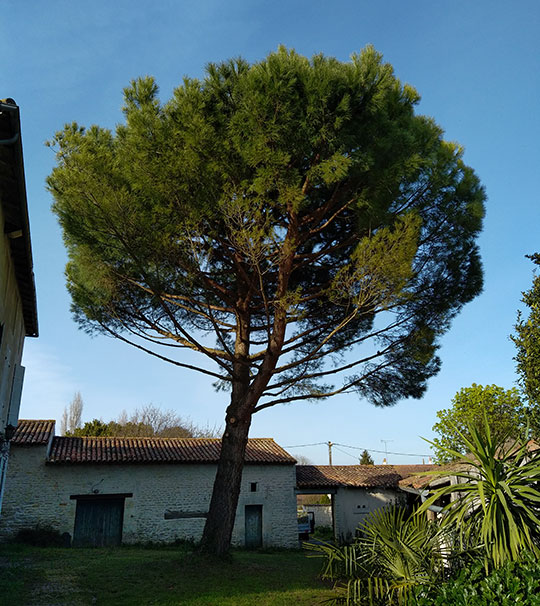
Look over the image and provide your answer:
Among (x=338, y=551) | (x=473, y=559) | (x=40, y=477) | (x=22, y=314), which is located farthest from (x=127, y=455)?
(x=473, y=559)

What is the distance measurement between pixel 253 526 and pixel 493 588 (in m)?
16.7

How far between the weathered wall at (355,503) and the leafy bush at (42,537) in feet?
39.1

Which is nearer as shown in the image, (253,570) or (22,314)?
(253,570)

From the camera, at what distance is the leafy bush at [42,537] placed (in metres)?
16.6

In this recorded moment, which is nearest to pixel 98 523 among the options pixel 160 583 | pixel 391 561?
pixel 160 583

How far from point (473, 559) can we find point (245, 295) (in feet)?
23.9

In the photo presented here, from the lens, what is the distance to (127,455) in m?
19.0

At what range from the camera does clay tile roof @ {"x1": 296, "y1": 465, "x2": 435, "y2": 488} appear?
23.3m

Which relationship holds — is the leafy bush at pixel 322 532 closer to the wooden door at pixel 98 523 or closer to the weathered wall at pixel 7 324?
the wooden door at pixel 98 523

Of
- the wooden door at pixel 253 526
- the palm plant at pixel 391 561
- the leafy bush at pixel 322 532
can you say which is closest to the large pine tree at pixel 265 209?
the palm plant at pixel 391 561

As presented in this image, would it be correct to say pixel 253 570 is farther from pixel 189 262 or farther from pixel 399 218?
pixel 399 218

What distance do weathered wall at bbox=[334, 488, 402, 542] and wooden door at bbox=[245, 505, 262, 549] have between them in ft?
14.7

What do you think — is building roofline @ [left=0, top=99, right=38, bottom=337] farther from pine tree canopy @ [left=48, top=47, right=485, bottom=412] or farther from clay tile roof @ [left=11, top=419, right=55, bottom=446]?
clay tile roof @ [left=11, top=419, right=55, bottom=446]

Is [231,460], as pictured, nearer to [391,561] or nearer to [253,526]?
[391,561]
